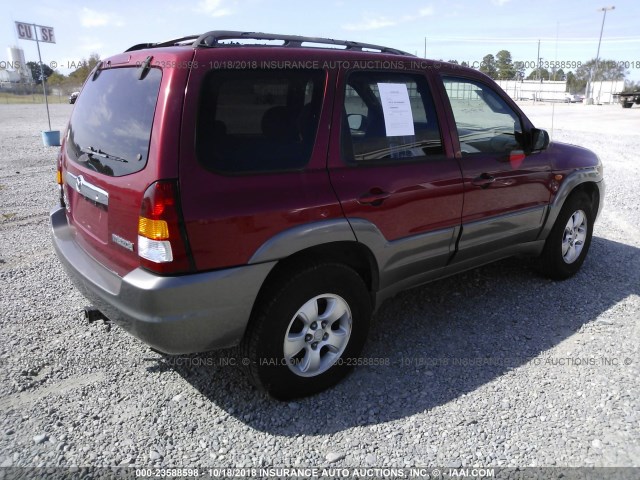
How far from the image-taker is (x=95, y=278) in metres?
2.60

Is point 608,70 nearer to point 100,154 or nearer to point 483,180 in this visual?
point 483,180

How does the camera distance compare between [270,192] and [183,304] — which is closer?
[183,304]

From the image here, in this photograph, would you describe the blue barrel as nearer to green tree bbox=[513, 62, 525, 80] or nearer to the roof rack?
the roof rack

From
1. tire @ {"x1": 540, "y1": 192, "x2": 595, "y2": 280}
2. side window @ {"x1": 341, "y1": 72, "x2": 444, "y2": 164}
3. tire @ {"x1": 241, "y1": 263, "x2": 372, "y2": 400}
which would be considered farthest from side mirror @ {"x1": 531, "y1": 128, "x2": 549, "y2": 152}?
tire @ {"x1": 241, "y1": 263, "x2": 372, "y2": 400}

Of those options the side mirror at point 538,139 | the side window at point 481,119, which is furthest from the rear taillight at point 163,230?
the side mirror at point 538,139

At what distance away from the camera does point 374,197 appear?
9.25ft

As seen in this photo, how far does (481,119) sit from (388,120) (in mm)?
1053

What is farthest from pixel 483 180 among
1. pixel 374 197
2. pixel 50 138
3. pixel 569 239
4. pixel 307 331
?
pixel 50 138

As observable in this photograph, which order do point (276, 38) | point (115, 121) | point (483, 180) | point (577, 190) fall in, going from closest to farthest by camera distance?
point (115, 121) < point (276, 38) < point (483, 180) < point (577, 190)

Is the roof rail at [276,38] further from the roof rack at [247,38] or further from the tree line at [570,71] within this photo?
the tree line at [570,71]

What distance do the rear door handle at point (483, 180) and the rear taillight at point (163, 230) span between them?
6.84ft

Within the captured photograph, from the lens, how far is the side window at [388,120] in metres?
2.81

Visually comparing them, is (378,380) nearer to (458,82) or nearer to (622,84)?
(458,82)

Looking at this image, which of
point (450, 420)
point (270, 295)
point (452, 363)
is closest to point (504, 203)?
point (452, 363)
